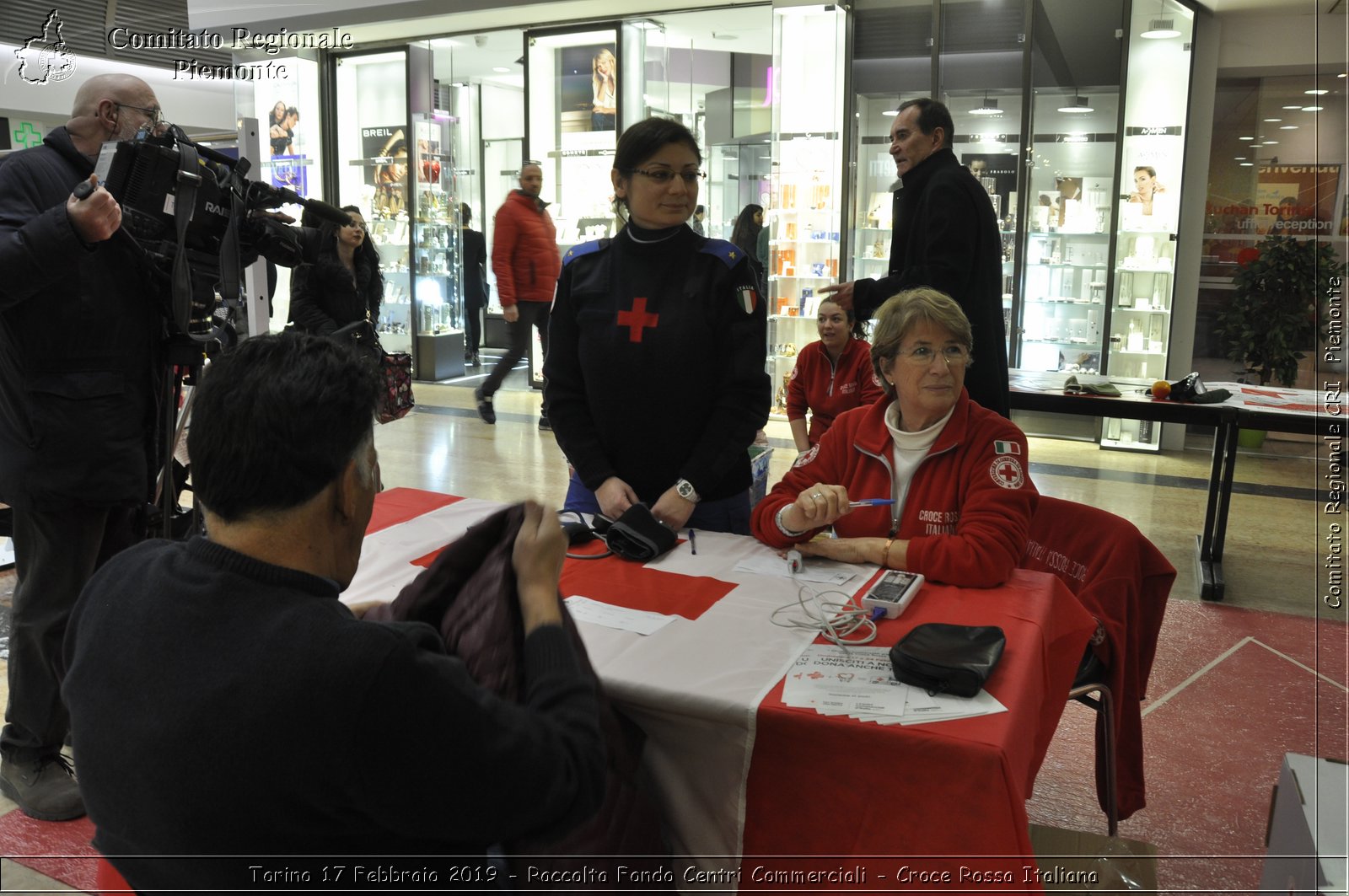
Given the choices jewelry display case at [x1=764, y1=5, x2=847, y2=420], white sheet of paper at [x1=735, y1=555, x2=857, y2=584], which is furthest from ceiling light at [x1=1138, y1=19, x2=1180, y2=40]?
white sheet of paper at [x1=735, y1=555, x2=857, y2=584]

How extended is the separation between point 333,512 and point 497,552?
216 millimetres

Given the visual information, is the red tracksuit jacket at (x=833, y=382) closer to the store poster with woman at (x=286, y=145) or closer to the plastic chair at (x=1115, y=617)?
the plastic chair at (x=1115, y=617)

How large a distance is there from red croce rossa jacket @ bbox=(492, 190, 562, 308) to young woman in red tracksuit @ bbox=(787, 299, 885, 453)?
317cm

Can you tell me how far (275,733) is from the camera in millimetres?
863

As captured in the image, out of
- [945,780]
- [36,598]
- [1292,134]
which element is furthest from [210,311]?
[1292,134]

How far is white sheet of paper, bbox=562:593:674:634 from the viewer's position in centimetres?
160

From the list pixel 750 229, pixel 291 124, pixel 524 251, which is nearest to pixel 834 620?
pixel 750 229

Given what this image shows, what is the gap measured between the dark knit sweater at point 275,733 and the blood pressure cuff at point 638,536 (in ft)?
3.20

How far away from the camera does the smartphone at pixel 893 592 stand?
65.3 inches

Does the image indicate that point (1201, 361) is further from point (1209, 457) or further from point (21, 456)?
point (21, 456)

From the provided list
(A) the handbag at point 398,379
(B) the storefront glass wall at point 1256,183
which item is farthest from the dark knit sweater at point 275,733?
(B) the storefront glass wall at point 1256,183

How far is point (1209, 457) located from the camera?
268 inches

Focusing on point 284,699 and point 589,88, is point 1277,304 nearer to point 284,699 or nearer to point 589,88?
point 589,88

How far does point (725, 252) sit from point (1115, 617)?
1196 mm
